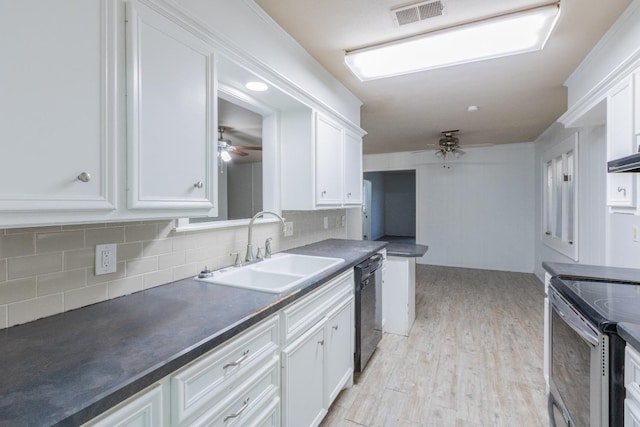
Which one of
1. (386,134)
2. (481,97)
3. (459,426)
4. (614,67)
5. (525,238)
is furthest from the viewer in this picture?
(525,238)

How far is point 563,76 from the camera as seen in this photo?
2.80 m

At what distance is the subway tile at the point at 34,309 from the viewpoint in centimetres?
104

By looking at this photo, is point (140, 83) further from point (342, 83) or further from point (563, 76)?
point (563, 76)

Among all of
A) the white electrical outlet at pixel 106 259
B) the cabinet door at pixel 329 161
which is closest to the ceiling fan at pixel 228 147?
the cabinet door at pixel 329 161

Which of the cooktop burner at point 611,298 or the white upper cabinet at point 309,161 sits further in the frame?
the white upper cabinet at point 309,161

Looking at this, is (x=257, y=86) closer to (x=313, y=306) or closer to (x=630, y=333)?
(x=313, y=306)

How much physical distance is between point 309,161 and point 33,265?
1.78 metres

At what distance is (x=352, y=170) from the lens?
3227mm

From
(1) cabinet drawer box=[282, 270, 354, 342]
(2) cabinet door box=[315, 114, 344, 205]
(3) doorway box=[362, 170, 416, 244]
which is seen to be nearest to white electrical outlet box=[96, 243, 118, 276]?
(1) cabinet drawer box=[282, 270, 354, 342]

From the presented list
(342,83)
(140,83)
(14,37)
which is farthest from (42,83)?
(342,83)

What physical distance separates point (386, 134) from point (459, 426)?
4.23 m

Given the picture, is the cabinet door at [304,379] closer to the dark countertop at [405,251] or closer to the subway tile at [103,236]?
the subway tile at [103,236]

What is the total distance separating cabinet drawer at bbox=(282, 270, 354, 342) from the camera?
1.45 m

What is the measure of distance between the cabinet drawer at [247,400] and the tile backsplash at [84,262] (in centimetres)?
70
